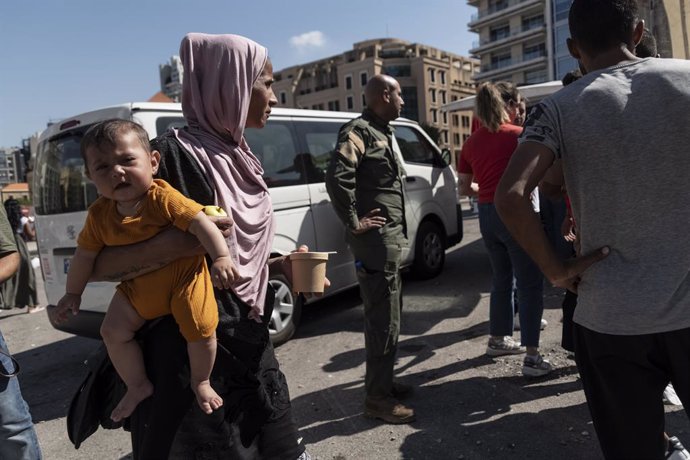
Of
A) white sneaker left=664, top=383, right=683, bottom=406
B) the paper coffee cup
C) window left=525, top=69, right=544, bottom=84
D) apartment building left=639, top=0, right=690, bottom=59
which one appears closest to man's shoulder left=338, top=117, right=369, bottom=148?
the paper coffee cup

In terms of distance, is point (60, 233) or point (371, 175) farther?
point (60, 233)

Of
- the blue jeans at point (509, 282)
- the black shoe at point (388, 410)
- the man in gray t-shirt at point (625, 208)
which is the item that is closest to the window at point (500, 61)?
the blue jeans at point (509, 282)

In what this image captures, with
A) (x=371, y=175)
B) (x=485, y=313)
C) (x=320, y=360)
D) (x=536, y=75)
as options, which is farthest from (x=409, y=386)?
(x=536, y=75)

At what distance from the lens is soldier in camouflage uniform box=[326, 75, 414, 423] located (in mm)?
3240

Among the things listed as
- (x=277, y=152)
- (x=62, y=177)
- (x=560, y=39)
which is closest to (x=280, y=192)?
(x=277, y=152)

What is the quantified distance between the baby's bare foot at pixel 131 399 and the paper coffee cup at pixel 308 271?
65cm

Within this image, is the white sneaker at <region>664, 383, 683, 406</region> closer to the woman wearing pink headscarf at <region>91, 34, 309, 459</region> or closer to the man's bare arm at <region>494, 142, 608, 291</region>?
the man's bare arm at <region>494, 142, 608, 291</region>

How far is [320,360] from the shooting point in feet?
14.7

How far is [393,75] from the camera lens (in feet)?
267

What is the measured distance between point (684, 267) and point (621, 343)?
283 mm

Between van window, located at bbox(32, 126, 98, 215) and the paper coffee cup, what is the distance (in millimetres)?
2862

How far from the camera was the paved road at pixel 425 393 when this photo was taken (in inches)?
115

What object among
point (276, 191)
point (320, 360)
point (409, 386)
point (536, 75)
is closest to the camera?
point (409, 386)

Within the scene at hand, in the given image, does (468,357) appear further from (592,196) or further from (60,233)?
(60,233)
